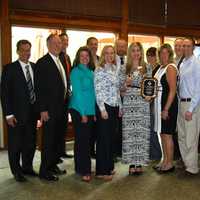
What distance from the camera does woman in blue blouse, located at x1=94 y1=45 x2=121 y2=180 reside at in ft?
12.9

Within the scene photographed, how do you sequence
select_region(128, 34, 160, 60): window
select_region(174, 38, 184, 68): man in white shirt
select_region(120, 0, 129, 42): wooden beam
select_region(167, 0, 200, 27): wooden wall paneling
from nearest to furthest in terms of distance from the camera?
select_region(174, 38, 184, 68): man in white shirt, select_region(120, 0, 129, 42): wooden beam, select_region(128, 34, 160, 60): window, select_region(167, 0, 200, 27): wooden wall paneling

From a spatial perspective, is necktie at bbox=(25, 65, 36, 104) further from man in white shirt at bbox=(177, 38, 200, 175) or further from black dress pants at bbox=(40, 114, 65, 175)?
man in white shirt at bbox=(177, 38, 200, 175)

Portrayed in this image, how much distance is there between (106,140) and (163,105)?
79cm

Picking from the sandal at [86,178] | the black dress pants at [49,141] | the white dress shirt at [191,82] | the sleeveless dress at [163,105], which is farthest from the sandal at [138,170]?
the black dress pants at [49,141]

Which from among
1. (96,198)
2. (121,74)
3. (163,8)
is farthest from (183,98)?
(163,8)

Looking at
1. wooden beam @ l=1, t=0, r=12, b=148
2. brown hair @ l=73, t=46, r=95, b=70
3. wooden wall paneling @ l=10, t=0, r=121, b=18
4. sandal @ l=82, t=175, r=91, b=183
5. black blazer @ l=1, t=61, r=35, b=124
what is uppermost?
wooden wall paneling @ l=10, t=0, r=121, b=18

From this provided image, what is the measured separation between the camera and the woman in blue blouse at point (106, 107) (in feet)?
12.9

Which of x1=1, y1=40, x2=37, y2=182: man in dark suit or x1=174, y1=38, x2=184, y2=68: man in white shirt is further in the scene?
x1=174, y1=38, x2=184, y2=68: man in white shirt

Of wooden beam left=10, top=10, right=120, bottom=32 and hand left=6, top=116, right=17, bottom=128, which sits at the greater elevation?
wooden beam left=10, top=10, right=120, bottom=32

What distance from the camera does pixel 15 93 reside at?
3.97 metres

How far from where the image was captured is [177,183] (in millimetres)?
3988

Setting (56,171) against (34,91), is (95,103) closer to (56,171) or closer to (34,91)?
(34,91)

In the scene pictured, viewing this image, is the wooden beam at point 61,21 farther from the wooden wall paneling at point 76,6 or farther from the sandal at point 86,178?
the sandal at point 86,178

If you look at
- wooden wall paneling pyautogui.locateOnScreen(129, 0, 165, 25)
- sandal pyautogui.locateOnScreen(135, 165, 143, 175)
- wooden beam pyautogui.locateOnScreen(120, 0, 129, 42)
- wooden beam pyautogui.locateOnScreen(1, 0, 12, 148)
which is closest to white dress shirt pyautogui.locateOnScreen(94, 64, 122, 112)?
sandal pyautogui.locateOnScreen(135, 165, 143, 175)
